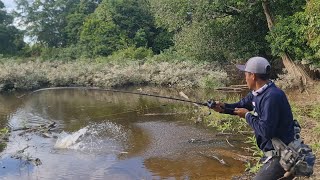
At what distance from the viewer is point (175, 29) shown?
2133 cm

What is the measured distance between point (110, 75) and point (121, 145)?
38.1 ft

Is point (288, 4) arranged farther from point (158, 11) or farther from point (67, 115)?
point (67, 115)

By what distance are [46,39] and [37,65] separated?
1716cm

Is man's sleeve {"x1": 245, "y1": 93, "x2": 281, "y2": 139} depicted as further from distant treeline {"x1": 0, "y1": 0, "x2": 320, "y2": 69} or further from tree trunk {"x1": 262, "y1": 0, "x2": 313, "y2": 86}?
tree trunk {"x1": 262, "y1": 0, "x2": 313, "y2": 86}

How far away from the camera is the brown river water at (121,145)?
7.69 m

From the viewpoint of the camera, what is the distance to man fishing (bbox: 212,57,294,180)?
3.40 m

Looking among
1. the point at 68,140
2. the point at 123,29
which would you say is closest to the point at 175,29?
the point at 123,29

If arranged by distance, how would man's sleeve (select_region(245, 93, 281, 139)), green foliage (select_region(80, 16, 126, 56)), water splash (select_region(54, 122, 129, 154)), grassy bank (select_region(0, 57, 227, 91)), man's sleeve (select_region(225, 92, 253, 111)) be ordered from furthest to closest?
1. green foliage (select_region(80, 16, 126, 56))
2. grassy bank (select_region(0, 57, 227, 91))
3. water splash (select_region(54, 122, 129, 154))
4. man's sleeve (select_region(225, 92, 253, 111))
5. man's sleeve (select_region(245, 93, 281, 139))

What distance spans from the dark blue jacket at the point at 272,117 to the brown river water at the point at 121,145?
3.68 meters

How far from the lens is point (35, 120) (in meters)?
13.0

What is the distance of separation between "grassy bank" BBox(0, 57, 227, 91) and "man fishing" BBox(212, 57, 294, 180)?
51.5ft

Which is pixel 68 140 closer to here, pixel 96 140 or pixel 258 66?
pixel 96 140

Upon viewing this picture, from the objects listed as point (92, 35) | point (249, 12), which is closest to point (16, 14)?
point (92, 35)

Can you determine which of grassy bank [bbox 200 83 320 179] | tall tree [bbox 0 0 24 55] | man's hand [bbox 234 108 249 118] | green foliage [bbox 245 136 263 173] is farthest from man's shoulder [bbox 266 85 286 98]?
tall tree [bbox 0 0 24 55]
